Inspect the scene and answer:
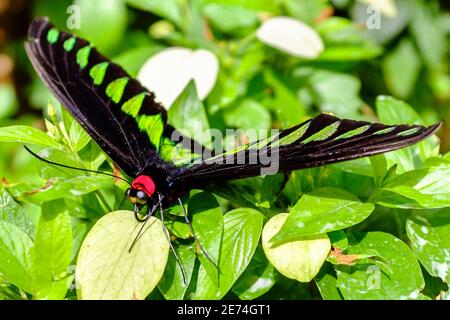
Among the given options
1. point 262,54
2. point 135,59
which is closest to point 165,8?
point 135,59

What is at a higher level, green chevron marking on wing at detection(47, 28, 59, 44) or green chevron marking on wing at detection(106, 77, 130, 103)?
green chevron marking on wing at detection(47, 28, 59, 44)

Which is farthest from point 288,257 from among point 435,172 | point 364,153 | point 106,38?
point 106,38

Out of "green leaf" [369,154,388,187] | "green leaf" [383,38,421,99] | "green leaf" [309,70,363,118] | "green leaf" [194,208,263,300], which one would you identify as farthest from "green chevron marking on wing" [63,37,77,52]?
"green leaf" [383,38,421,99]

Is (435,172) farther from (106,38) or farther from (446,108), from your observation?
(446,108)

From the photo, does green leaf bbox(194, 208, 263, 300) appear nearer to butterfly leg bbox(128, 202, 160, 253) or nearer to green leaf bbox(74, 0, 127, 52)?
butterfly leg bbox(128, 202, 160, 253)

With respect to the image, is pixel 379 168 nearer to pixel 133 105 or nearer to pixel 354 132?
pixel 354 132

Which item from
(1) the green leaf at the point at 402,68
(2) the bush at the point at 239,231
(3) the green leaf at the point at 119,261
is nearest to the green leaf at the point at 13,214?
(2) the bush at the point at 239,231
